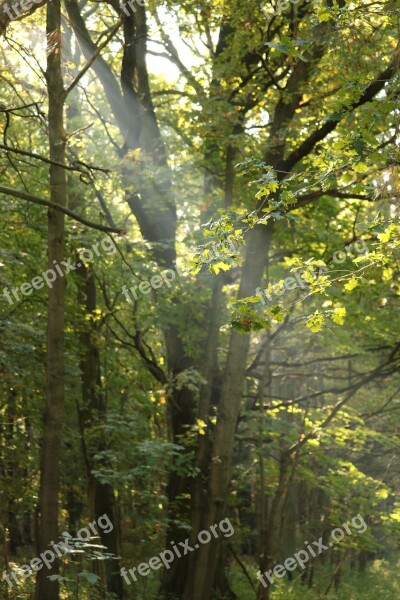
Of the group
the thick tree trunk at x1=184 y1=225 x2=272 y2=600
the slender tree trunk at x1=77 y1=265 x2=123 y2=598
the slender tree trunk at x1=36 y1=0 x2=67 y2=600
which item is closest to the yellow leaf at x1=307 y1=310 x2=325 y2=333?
the slender tree trunk at x1=36 y1=0 x2=67 y2=600

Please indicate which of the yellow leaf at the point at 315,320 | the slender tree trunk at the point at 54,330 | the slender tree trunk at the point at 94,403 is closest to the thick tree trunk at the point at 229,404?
the slender tree trunk at the point at 94,403

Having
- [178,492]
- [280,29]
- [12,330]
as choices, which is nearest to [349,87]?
[12,330]

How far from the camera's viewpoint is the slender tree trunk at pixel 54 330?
7656 millimetres

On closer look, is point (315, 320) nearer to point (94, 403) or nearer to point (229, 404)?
point (229, 404)

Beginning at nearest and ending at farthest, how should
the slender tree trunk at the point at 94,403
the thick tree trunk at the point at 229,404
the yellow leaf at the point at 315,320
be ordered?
the yellow leaf at the point at 315,320, the thick tree trunk at the point at 229,404, the slender tree trunk at the point at 94,403

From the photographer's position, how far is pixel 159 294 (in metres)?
12.2

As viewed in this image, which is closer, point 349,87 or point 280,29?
point 349,87

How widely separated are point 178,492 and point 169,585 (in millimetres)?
1632

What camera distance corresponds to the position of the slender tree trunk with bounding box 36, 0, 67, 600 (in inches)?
301

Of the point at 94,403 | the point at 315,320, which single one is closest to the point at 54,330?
the point at 315,320

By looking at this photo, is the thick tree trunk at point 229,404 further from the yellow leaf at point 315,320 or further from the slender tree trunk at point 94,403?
the yellow leaf at point 315,320

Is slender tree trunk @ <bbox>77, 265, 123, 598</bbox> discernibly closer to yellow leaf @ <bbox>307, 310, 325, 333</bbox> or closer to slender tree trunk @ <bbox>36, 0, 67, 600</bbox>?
slender tree trunk @ <bbox>36, 0, 67, 600</bbox>

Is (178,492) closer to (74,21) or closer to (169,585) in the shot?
(169,585)

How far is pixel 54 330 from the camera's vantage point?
801cm
